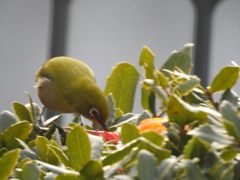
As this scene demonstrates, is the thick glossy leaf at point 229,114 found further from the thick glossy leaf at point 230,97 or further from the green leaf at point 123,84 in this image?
the green leaf at point 123,84

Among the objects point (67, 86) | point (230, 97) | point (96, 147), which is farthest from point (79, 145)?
point (67, 86)

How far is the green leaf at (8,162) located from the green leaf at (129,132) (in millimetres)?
74

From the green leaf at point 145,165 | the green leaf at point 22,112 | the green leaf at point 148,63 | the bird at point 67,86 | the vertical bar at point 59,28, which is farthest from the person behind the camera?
the vertical bar at point 59,28

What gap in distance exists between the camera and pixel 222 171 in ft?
0.82

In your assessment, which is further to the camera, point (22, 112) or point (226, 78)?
point (22, 112)

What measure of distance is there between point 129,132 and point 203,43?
2.53m

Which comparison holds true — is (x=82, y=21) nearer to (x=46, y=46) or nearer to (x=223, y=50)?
(x=46, y=46)

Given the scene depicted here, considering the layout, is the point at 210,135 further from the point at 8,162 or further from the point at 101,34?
the point at 101,34

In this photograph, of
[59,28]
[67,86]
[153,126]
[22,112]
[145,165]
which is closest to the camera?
[145,165]

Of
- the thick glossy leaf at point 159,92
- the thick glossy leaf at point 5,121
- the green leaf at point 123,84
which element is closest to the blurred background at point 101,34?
the green leaf at point 123,84

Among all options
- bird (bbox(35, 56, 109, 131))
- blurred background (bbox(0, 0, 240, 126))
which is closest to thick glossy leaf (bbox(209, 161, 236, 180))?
bird (bbox(35, 56, 109, 131))

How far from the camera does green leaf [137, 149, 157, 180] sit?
24 cm

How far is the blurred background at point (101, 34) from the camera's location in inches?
105

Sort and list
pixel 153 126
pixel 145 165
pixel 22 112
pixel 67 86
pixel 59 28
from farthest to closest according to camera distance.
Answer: pixel 59 28 → pixel 67 86 → pixel 22 112 → pixel 153 126 → pixel 145 165
